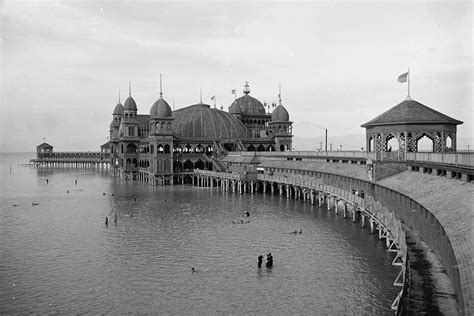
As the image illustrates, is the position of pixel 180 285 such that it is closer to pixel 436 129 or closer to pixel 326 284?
pixel 326 284

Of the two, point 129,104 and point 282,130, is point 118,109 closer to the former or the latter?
point 129,104

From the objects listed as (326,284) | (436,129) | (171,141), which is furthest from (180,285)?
(171,141)

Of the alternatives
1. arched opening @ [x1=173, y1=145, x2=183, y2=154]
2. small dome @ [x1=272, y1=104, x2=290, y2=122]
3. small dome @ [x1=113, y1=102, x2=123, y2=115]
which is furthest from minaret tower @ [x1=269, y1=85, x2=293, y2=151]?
small dome @ [x1=113, y1=102, x2=123, y2=115]

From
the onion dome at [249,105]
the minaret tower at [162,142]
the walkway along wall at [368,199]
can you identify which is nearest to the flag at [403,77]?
the walkway along wall at [368,199]

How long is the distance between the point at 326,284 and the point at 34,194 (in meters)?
74.9

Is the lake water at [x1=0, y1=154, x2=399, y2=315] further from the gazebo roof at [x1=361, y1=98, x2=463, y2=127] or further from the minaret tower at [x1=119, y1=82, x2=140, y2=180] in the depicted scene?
the minaret tower at [x1=119, y1=82, x2=140, y2=180]

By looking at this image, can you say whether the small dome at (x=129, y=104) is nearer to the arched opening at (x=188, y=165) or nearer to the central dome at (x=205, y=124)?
the central dome at (x=205, y=124)

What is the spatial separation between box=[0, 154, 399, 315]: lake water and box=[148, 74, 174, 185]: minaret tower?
41134mm

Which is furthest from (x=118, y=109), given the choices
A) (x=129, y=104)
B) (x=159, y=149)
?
(x=159, y=149)

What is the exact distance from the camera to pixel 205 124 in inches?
4943

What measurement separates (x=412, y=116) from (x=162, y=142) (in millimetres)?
64786

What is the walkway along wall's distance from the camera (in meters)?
25.1

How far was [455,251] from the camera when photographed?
20.7 metres

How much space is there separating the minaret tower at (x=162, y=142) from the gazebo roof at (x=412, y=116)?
192 feet
